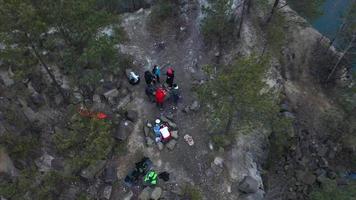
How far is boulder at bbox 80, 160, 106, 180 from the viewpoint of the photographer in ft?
77.1

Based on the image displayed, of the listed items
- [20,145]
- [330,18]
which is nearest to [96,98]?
[20,145]

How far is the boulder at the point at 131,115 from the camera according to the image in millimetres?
26605

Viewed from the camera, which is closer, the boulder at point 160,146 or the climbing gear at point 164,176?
the climbing gear at point 164,176

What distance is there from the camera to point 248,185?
24.6m

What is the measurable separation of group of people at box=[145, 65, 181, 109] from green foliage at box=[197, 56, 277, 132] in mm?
4485

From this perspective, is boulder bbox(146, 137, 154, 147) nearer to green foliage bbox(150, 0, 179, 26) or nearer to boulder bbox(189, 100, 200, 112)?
boulder bbox(189, 100, 200, 112)

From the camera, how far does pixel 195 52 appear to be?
3216cm

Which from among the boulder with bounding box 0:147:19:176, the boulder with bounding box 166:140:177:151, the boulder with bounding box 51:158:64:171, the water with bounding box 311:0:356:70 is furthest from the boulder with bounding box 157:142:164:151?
the water with bounding box 311:0:356:70

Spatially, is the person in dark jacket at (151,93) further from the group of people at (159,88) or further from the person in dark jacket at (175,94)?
the person in dark jacket at (175,94)

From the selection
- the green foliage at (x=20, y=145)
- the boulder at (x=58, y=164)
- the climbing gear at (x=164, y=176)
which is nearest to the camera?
the green foliage at (x=20, y=145)

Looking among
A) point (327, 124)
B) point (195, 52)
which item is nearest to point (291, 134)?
point (327, 124)

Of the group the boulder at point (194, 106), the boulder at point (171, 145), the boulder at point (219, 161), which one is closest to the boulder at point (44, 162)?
the boulder at point (171, 145)

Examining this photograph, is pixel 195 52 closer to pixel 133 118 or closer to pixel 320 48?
pixel 133 118

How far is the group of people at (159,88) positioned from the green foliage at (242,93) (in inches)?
177
